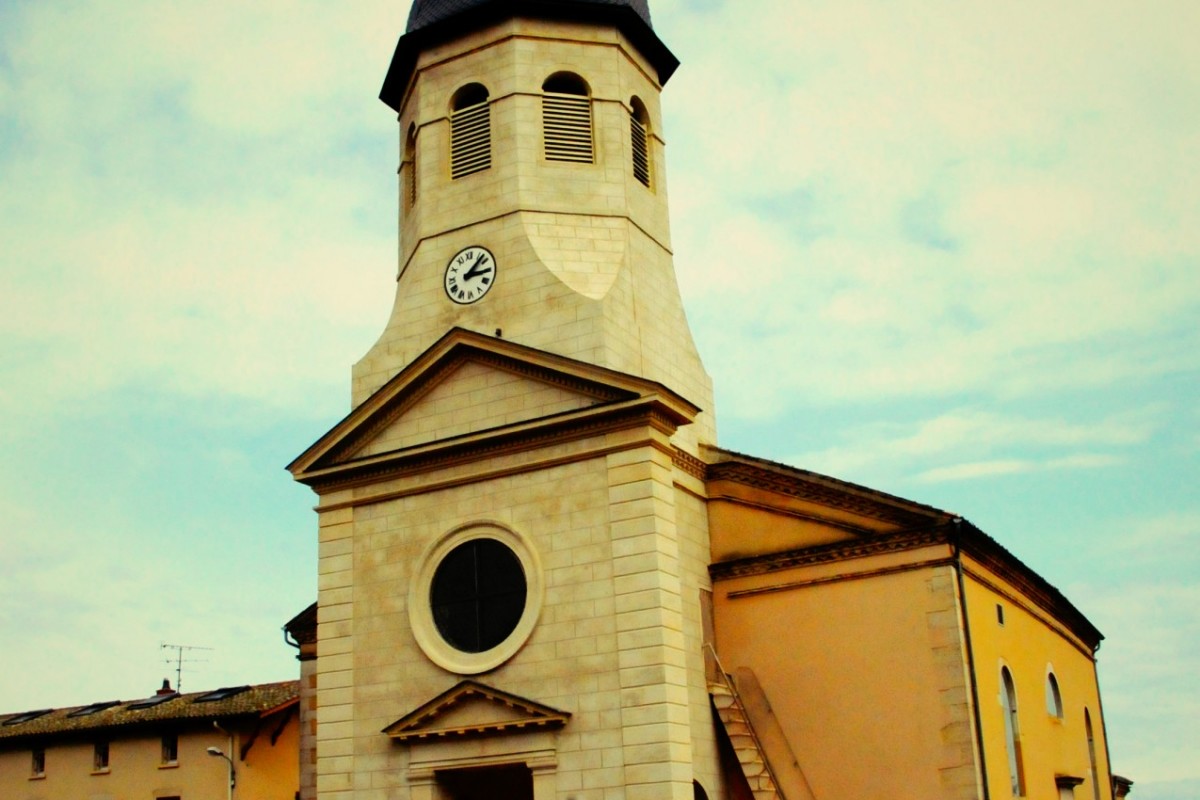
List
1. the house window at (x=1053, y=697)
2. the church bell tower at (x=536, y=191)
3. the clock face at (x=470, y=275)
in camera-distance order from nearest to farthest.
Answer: the church bell tower at (x=536, y=191)
the clock face at (x=470, y=275)
the house window at (x=1053, y=697)

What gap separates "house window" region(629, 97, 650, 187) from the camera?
29.9 m

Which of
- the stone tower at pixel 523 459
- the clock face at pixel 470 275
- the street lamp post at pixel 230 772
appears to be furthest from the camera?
the street lamp post at pixel 230 772

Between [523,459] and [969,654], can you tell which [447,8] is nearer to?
[523,459]

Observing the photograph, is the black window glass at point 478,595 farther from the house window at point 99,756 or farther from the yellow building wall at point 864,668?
the house window at point 99,756

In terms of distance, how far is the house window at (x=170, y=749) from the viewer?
44625 millimetres

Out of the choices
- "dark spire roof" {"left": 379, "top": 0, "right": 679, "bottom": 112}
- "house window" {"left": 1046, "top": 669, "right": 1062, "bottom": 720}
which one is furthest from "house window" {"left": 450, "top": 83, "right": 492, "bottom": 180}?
"house window" {"left": 1046, "top": 669, "right": 1062, "bottom": 720}

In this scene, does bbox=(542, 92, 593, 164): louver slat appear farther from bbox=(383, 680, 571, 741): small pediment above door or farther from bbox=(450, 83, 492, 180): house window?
bbox=(383, 680, 571, 741): small pediment above door

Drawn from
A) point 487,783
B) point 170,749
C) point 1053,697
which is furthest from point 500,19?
point 170,749

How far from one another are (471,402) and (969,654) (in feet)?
33.1

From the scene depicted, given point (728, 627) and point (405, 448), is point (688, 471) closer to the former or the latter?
point (728, 627)

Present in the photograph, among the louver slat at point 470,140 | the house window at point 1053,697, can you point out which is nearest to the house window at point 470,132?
the louver slat at point 470,140

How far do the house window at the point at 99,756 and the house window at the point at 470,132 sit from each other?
26434 mm

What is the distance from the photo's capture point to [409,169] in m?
31.3

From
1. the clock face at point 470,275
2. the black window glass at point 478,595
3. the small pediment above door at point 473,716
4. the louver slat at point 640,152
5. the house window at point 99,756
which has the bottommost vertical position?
the small pediment above door at point 473,716
